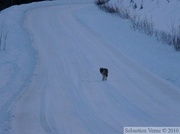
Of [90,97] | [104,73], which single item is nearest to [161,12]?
[104,73]

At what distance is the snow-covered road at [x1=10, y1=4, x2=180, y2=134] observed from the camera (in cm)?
734

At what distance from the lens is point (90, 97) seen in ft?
29.8

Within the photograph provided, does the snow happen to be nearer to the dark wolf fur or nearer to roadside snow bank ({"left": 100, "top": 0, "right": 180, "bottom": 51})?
roadside snow bank ({"left": 100, "top": 0, "right": 180, "bottom": 51})

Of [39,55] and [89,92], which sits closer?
[89,92]

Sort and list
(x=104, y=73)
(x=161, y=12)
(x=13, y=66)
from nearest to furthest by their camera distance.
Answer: (x=104, y=73) → (x=13, y=66) → (x=161, y=12)

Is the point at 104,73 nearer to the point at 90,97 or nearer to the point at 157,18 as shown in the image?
the point at 90,97

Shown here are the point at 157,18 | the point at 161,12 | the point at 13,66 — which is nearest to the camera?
the point at 13,66

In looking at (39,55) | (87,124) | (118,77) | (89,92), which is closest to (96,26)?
(39,55)

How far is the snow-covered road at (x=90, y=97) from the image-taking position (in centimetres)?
734

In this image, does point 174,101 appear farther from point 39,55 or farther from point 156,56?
point 39,55

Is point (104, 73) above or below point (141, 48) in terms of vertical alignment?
above

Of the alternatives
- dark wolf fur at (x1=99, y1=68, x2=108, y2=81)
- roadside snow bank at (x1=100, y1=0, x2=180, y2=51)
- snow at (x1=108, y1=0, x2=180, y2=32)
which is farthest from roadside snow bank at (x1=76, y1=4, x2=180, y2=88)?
dark wolf fur at (x1=99, y1=68, x2=108, y2=81)

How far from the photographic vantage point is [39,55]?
46.5 ft

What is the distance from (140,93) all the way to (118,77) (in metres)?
1.65
